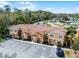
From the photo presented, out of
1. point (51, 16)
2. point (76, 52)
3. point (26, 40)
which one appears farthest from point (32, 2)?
point (76, 52)

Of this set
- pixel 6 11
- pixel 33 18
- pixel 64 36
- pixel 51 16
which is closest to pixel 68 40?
pixel 64 36

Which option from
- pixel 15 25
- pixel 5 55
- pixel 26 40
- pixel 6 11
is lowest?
pixel 5 55

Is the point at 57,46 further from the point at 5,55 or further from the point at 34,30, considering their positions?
the point at 5,55

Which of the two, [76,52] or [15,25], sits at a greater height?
[15,25]

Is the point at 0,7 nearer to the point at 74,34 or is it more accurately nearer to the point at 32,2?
the point at 32,2

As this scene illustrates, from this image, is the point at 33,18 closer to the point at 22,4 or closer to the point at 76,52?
the point at 22,4

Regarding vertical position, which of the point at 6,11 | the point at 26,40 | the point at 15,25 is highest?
the point at 6,11

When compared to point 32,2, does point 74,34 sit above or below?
below

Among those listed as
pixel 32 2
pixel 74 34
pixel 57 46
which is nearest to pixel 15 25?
pixel 32 2
